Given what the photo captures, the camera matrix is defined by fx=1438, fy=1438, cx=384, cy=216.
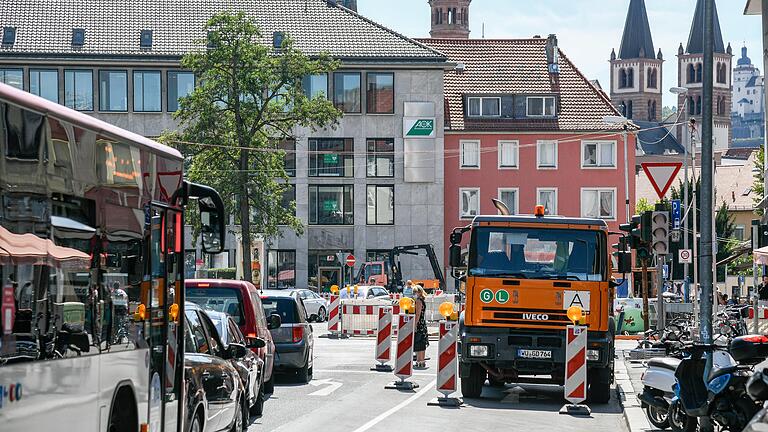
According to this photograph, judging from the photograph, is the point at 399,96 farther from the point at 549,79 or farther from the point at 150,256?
the point at 150,256

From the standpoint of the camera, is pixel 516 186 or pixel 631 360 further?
pixel 516 186

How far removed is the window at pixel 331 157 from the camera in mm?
77438

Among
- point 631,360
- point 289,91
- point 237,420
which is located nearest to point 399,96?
point 289,91

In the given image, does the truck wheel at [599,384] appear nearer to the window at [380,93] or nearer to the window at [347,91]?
the window at [347,91]

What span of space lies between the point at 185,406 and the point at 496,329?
917 cm

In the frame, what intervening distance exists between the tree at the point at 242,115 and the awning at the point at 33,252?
48581 millimetres

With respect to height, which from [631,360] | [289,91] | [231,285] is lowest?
[631,360]

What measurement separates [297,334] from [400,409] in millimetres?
5105

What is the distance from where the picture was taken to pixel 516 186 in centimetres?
8194

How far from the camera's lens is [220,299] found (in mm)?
19688

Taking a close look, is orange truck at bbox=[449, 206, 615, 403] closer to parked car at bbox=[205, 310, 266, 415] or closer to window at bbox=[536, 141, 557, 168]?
parked car at bbox=[205, 310, 266, 415]

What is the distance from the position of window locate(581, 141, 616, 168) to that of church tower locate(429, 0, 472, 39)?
276 ft

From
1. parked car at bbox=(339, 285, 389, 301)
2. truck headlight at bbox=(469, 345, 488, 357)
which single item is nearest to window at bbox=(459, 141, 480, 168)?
parked car at bbox=(339, 285, 389, 301)

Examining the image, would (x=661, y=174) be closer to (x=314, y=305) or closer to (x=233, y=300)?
(x=233, y=300)
